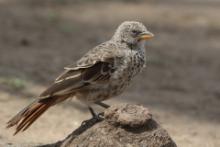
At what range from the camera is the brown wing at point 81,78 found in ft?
24.9

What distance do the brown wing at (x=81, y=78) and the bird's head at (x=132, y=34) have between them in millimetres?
409

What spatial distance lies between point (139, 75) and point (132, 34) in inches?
189

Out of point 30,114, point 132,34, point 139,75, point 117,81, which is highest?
point 132,34

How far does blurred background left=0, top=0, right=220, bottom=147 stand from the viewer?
10195mm

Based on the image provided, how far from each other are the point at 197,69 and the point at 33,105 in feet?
21.8

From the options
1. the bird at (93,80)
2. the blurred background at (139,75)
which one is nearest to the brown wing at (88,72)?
the bird at (93,80)

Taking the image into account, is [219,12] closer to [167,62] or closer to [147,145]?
[167,62]

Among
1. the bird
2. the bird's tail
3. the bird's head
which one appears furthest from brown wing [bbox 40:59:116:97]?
the bird's head

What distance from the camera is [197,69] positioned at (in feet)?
44.9

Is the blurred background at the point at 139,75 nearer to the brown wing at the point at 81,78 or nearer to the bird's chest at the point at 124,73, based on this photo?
the brown wing at the point at 81,78

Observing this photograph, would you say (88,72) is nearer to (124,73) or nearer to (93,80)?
(93,80)

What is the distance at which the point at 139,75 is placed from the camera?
12773 mm

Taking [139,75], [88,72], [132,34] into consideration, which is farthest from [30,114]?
[139,75]

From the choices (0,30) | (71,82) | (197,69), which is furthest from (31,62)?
(71,82)
